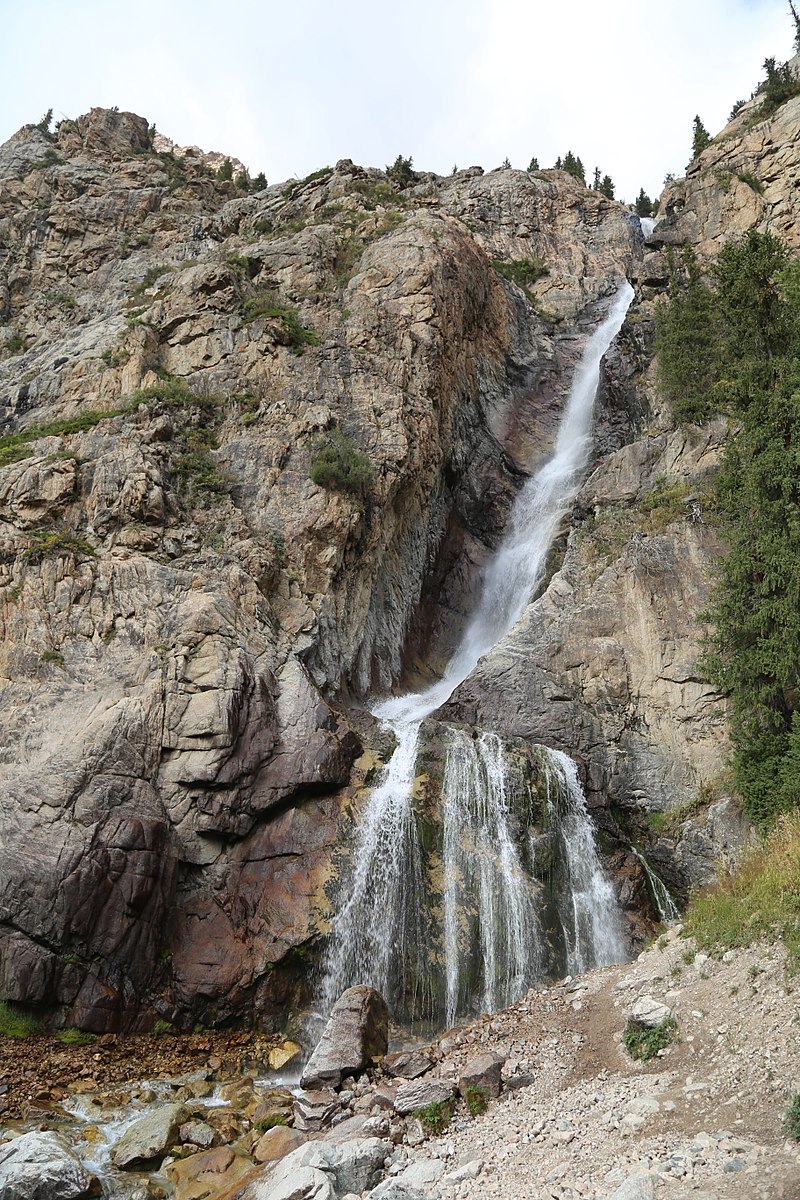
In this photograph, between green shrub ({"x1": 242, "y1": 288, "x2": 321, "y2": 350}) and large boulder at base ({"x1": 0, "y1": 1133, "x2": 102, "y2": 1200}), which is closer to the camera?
large boulder at base ({"x1": 0, "y1": 1133, "x2": 102, "y2": 1200})

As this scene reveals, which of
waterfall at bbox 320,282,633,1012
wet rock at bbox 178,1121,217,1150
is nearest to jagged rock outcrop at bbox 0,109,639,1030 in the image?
waterfall at bbox 320,282,633,1012

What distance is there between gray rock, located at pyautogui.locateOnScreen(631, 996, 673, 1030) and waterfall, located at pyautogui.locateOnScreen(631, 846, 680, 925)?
8143 mm

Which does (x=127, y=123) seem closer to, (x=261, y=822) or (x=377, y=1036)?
(x=261, y=822)

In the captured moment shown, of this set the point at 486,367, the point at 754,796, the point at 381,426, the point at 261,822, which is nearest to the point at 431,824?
the point at 261,822

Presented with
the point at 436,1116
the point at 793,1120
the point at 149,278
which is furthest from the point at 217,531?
the point at 149,278

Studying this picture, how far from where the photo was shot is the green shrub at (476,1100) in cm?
994

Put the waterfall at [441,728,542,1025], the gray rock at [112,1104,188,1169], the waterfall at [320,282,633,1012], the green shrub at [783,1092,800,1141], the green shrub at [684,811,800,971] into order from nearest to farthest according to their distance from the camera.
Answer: the green shrub at [783,1092,800,1141]
the green shrub at [684,811,800,971]
the gray rock at [112,1104,188,1169]
the waterfall at [441,728,542,1025]
the waterfall at [320,282,633,1012]

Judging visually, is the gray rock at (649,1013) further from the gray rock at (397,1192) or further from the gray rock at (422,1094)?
the gray rock at (397,1192)

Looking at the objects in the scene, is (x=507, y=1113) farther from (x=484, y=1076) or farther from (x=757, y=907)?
(x=757, y=907)

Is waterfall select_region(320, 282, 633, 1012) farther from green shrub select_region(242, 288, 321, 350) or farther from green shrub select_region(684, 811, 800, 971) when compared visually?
green shrub select_region(242, 288, 321, 350)

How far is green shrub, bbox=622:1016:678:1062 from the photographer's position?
9508 millimetres

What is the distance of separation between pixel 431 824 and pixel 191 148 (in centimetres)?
7762

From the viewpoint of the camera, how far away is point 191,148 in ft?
240

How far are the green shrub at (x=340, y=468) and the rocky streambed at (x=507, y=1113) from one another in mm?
17774
